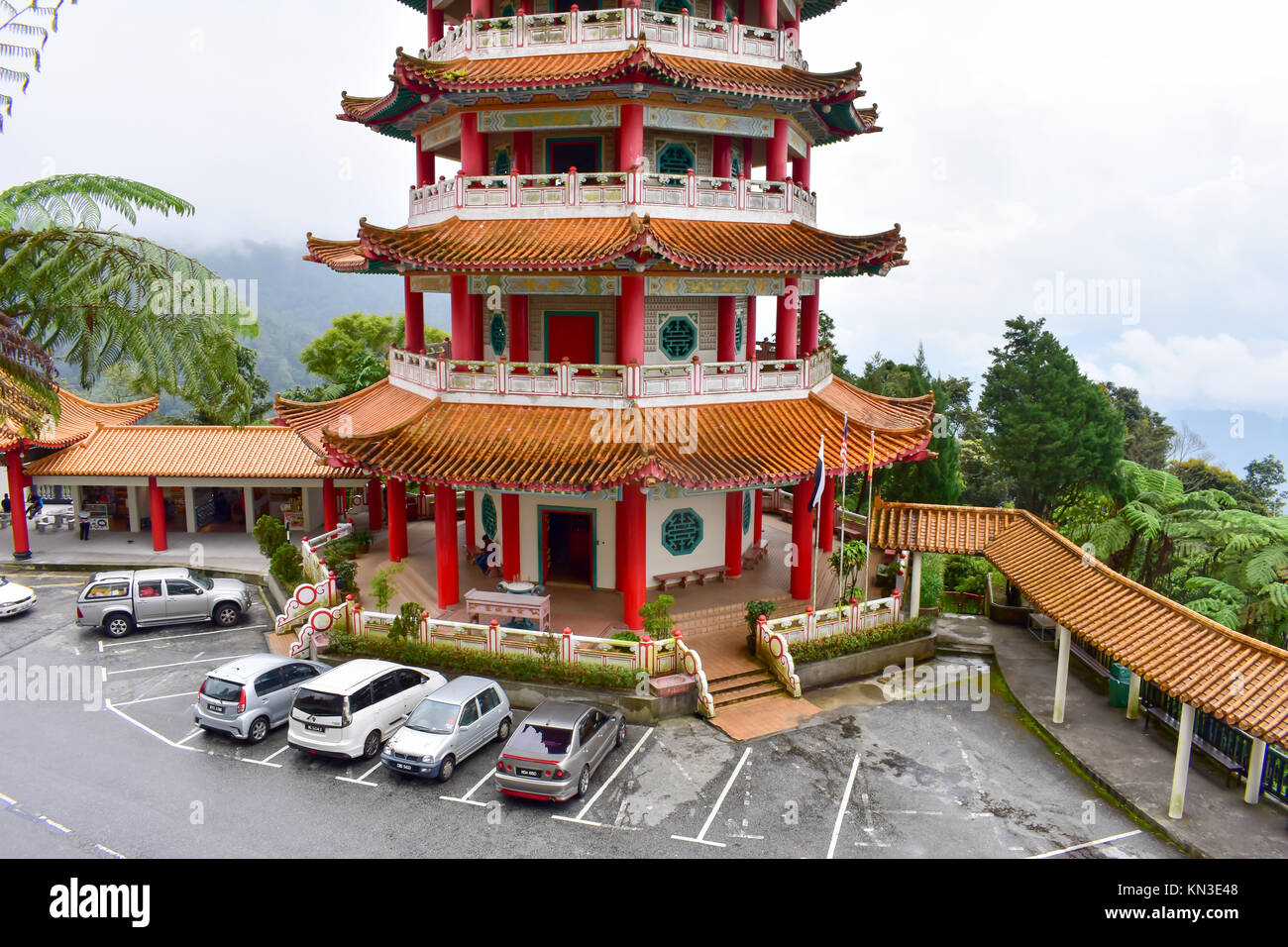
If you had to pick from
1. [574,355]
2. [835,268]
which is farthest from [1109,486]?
[574,355]

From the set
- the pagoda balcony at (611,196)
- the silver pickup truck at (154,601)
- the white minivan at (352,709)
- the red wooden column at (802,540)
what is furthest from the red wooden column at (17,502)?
the red wooden column at (802,540)

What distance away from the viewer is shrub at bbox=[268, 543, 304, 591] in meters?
26.9

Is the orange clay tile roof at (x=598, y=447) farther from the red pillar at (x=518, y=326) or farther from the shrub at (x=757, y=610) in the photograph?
the shrub at (x=757, y=610)

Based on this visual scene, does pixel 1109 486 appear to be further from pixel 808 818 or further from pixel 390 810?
pixel 390 810

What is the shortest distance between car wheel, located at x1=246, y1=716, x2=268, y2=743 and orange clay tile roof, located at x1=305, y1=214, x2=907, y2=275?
11.4m

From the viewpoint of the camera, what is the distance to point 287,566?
88.5 feet

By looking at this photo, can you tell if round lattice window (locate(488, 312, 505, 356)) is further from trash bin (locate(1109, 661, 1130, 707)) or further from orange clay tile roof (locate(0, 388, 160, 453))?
trash bin (locate(1109, 661, 1130, 707))

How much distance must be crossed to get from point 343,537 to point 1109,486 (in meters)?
32.3

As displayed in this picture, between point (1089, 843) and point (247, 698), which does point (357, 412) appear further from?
point (1089, 843)

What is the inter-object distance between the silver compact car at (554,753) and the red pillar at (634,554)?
4.52 m

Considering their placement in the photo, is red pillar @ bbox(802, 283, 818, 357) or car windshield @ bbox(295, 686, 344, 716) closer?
car windshield @ bbox(295, 686, 344, 716)

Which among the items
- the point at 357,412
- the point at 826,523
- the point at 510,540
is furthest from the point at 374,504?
the point at 826,523

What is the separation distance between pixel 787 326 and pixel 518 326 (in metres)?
8.08

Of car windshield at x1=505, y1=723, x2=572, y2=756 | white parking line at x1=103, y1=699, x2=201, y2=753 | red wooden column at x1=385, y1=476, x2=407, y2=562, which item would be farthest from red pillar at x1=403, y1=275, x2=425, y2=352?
car windshield at x1=505, y1=723, x2=572, y2=756
